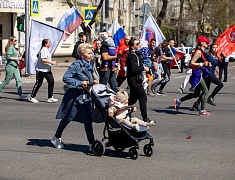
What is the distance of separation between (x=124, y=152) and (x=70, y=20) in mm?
12196

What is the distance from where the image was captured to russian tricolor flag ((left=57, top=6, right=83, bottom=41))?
20.5m

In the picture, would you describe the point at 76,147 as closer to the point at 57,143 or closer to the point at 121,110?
the point at 57,143

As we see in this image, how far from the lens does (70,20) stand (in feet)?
67.7

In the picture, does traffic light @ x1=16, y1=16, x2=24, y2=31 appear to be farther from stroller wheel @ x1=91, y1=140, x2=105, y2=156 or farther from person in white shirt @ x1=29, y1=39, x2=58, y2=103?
stroller wheel @ x1=91, y1=140, x2=105, y2=156

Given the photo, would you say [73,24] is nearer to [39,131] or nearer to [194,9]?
[39,131]

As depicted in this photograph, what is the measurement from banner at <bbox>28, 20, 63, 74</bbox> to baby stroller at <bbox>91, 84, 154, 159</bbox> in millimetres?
9148

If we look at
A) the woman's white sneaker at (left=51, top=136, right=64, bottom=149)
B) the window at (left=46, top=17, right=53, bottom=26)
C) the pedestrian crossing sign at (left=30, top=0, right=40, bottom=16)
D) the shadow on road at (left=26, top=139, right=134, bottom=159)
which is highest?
the pedestrian crossing sign at (left=30, top=0, right=40, bottom=16)

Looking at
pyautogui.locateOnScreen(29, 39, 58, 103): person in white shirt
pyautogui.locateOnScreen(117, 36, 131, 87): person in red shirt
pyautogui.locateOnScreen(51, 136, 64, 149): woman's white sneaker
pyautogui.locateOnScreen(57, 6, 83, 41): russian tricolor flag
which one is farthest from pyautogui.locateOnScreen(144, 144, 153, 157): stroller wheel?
pyautogui.locateOnScreen(57, 6, 83, 41): russian tricolor flag

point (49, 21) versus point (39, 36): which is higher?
point (49, 21)

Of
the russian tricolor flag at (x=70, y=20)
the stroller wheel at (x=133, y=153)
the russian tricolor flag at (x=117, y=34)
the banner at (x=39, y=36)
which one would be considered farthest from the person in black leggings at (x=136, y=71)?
the russian tricolor flag at (x=117, y=34)

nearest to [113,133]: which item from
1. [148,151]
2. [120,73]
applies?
[148,151]

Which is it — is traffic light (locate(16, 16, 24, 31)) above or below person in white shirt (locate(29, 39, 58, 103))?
above

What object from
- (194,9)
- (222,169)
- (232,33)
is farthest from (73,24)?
(194,9)

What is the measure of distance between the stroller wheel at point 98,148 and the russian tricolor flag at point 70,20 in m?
12.1
